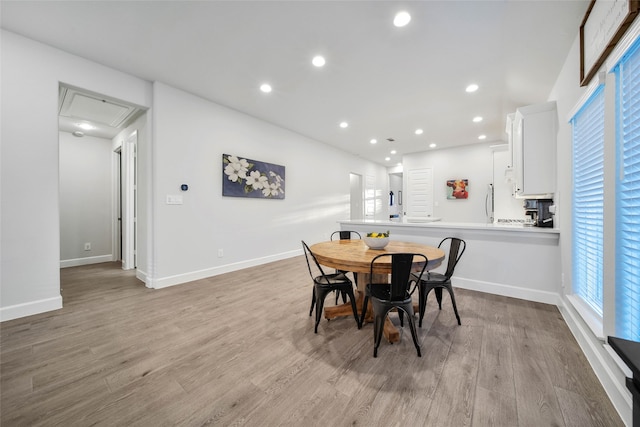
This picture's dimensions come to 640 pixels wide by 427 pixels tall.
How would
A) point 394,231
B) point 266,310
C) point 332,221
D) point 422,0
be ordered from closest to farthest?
point 422,0, point 266,310, point 394,231, point 332,221

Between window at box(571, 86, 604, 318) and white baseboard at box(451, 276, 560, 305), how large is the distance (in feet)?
2.10

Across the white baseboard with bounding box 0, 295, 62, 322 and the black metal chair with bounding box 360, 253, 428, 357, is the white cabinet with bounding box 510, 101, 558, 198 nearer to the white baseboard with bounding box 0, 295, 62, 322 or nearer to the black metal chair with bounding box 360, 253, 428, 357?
the black metal chair with bounding box 360, 253, 428, 357

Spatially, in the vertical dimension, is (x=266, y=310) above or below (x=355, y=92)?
below

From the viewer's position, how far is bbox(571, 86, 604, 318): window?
68.6 inches

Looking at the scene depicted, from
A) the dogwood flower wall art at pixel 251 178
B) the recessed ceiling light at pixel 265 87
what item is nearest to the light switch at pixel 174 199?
the dogwood flower wall art at pixel 251 178

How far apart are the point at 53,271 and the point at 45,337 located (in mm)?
864

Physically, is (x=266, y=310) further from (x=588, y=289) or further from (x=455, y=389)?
(x=588, y=289)

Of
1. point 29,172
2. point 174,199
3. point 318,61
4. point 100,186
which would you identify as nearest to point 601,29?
point 318,61

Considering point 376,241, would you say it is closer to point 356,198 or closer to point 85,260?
point 85,260

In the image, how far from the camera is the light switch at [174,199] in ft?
11.0

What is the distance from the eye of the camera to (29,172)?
2.45 m

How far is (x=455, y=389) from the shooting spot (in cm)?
147

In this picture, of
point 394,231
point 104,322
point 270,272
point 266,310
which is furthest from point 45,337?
point 394,231

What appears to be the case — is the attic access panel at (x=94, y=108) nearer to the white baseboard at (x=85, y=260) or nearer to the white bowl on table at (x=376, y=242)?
the white baseboard at (x=85, y=260)
